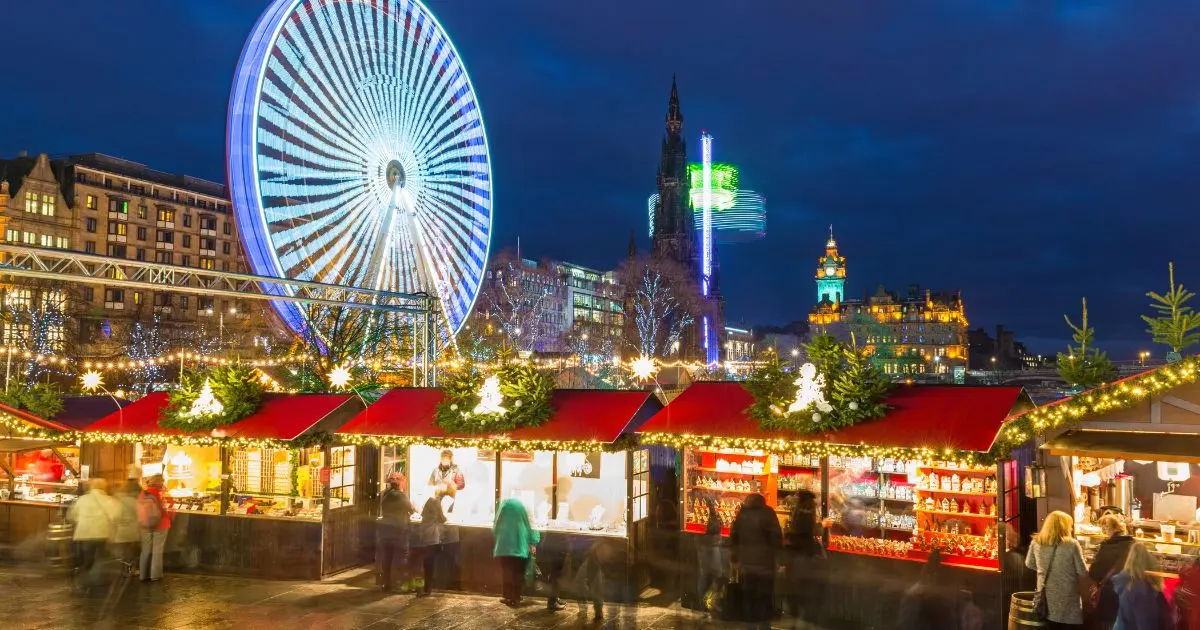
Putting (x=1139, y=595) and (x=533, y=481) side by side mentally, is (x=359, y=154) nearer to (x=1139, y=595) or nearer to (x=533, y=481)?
(x=533, y=481)

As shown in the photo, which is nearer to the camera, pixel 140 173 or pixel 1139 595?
pixel 1139 595

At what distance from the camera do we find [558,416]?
1384 cm

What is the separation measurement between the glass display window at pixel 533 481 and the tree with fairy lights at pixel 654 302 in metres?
51.3

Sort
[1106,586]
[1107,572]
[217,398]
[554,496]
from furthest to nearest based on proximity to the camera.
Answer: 1. [217,398]
2. [554,496]
3. [1107,572]
4. [1106,586]

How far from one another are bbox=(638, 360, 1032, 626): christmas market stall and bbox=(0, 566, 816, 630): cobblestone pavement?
1427 millimetres

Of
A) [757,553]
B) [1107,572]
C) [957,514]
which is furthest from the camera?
[957,514]

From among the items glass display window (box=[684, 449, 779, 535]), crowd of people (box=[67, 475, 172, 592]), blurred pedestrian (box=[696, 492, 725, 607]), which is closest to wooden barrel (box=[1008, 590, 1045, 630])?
blurred pedestrian (box=[696, 492, 725, 607])

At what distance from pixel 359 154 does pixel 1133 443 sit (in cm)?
2074

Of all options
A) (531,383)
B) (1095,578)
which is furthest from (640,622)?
(1095,578)

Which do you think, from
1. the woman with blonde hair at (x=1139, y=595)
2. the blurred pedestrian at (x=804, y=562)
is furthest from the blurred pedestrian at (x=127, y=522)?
the woman with blonde hair at (x=1139, y=595)

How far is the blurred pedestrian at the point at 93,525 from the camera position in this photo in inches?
504

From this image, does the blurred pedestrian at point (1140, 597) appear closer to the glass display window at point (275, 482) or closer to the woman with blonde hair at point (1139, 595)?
the woman with blonde hair at point (1139, 595)

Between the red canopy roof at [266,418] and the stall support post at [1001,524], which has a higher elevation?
the red canopy roof at [266,418]

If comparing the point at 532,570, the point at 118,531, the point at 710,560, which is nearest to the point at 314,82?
the point at 118,531
